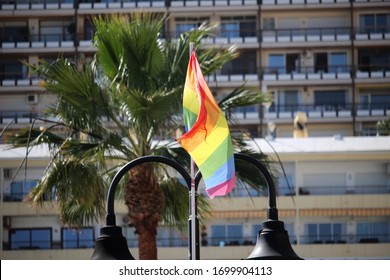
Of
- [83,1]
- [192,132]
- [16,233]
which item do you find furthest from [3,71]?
[192,132]

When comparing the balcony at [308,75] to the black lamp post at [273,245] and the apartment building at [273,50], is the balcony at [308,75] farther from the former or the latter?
the black lamp post at [273,245]

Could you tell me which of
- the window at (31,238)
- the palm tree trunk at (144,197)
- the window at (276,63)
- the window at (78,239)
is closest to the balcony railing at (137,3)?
the window at (276,63)

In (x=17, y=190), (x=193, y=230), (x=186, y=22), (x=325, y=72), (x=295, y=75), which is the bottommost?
(x=17, y=190)

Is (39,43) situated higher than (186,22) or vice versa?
(186,22)

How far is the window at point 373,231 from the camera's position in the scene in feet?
169

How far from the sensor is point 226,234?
5122 cm

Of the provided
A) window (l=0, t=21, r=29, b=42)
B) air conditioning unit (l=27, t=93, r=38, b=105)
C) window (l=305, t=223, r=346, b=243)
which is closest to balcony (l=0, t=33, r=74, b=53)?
window (l=0, t=21, r=29, b=42)

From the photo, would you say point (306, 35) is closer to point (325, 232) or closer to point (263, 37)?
point (263, 37)

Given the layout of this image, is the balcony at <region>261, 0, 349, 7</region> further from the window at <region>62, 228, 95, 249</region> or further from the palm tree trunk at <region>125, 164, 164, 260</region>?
the palm tree trunk at <region>125, 164, 164, 260</region>

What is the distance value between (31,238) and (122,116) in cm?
2478

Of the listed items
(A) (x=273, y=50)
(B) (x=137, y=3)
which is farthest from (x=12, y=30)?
(A) (x=273, y=50)
